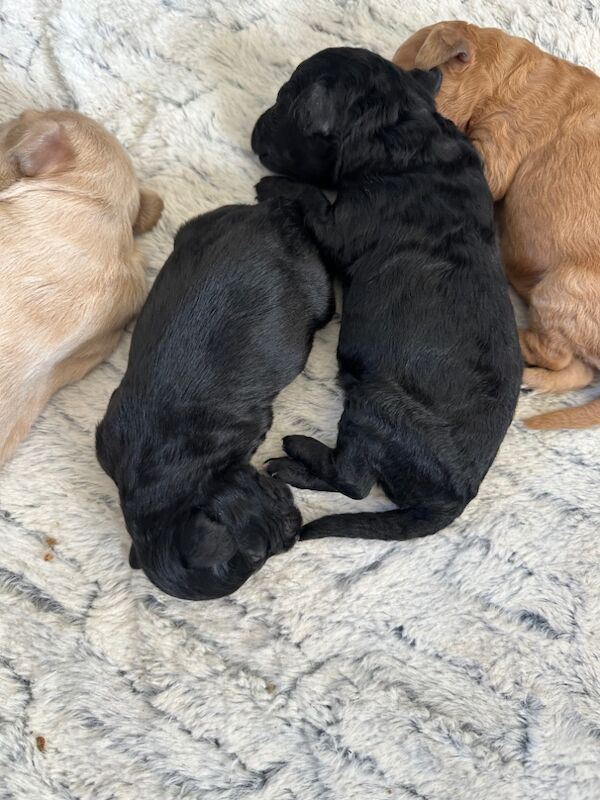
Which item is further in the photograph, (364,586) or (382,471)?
(364,586)

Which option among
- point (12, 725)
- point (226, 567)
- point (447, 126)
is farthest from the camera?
point (447, 126)

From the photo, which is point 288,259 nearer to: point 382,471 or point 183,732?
point 382,471

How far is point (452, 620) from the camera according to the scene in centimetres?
222

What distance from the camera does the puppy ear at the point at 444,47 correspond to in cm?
223

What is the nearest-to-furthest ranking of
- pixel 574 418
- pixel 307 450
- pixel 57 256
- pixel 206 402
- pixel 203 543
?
pixel 203 543 < pixel 206 402 < pixel 57 256 < pixel 307 450 < pixel 574 418

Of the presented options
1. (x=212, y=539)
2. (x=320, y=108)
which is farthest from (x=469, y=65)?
(x=212, y=539)

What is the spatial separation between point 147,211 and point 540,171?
4.25 feet

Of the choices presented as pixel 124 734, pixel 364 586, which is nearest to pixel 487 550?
pixel 364 586

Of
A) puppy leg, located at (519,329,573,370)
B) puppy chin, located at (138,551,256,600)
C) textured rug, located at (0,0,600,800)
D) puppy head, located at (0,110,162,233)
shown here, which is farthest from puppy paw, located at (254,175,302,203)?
puppy chin, located at (138,551,256,600)

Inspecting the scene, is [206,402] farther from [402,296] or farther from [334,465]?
[402,296]

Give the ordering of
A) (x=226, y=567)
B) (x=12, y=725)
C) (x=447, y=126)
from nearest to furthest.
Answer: (x=226, y=567)
(x=12, y=725)
(x=447, y=126)

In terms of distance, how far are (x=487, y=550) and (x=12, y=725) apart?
1531 mm

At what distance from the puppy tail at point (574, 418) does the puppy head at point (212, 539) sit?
0.96 meters

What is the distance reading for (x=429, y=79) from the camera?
7.35 ft
